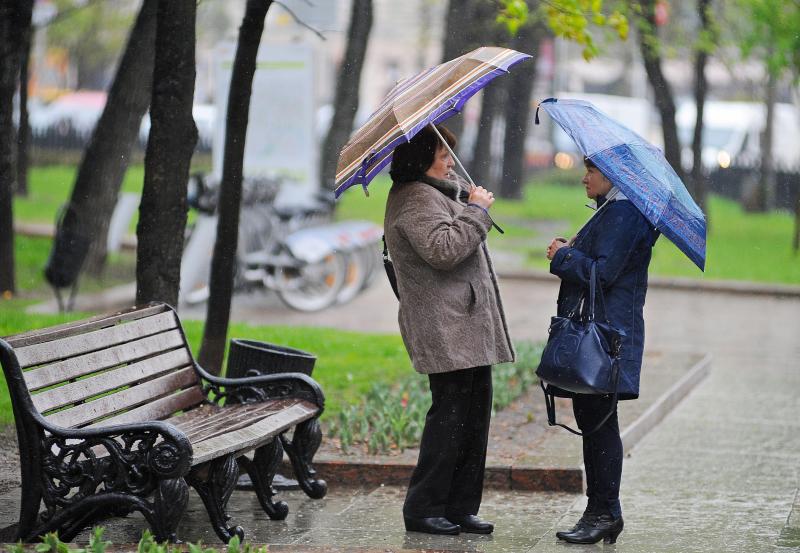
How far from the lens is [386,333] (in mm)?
12656

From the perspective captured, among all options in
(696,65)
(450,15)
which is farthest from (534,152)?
(450,15)

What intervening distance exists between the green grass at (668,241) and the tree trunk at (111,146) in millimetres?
6846

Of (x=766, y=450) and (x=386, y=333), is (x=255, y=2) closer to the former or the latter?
(x=766, y=450)

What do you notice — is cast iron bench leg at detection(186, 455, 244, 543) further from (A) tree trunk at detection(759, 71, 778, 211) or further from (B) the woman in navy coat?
(A) tree trunk at detection(759, 71, 778, 211)

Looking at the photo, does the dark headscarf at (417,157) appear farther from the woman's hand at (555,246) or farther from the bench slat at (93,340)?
the bench slat at (93,340)

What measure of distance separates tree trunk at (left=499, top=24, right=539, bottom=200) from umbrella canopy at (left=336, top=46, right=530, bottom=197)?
64.7ft

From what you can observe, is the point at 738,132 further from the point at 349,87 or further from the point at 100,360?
the point at 100,360

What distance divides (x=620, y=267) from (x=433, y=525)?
4.48 ft

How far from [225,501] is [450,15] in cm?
1281

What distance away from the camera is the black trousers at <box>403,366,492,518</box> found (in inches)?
220

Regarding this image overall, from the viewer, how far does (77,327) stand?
560 cm

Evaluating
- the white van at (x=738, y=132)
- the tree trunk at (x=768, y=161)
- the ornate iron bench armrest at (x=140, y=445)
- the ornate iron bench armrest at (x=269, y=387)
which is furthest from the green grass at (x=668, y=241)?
the ornate iron bench armrest at (x=140, y=445)

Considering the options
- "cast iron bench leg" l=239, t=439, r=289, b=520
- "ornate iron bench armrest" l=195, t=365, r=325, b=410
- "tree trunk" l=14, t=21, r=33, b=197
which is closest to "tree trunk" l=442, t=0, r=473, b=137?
"tree trunk" l=14, t=21, r=33, b=197

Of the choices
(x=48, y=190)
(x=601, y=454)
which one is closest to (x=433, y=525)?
(x=601, y=454)
